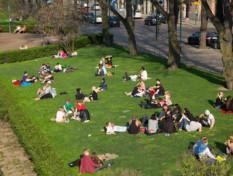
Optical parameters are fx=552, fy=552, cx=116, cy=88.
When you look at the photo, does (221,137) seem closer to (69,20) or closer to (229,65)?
(229,65)

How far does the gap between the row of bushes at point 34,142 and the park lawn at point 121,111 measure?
329 mm

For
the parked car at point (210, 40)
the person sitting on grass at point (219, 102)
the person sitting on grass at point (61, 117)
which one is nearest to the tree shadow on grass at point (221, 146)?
the person sitting on grass at point (219, 102)

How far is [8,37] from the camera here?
60344mm

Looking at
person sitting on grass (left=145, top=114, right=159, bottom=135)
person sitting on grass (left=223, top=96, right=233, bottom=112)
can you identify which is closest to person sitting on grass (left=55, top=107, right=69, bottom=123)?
person sitting on grass (left=145, top=114, right=159, bottom=135)

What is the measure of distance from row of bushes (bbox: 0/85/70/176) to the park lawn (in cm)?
33

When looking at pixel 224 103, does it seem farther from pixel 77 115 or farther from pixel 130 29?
pixel 130 29

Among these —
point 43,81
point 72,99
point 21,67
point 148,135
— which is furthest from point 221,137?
point 21,67

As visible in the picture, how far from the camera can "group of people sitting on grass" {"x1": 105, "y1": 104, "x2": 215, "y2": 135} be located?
22.2 m

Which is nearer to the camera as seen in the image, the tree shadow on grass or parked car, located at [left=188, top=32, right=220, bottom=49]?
the tree shadow on grass

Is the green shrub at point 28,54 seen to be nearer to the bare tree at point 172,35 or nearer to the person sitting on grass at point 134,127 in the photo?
the bare tree at point 172,35

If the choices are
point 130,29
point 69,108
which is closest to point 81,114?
point 69,108

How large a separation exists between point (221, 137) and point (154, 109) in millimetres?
5320

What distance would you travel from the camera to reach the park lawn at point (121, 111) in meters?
20.1

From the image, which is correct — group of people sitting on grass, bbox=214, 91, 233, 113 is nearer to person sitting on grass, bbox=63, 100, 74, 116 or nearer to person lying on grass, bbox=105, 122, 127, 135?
person lying on grass, bbox=105, 122, 127, 135
